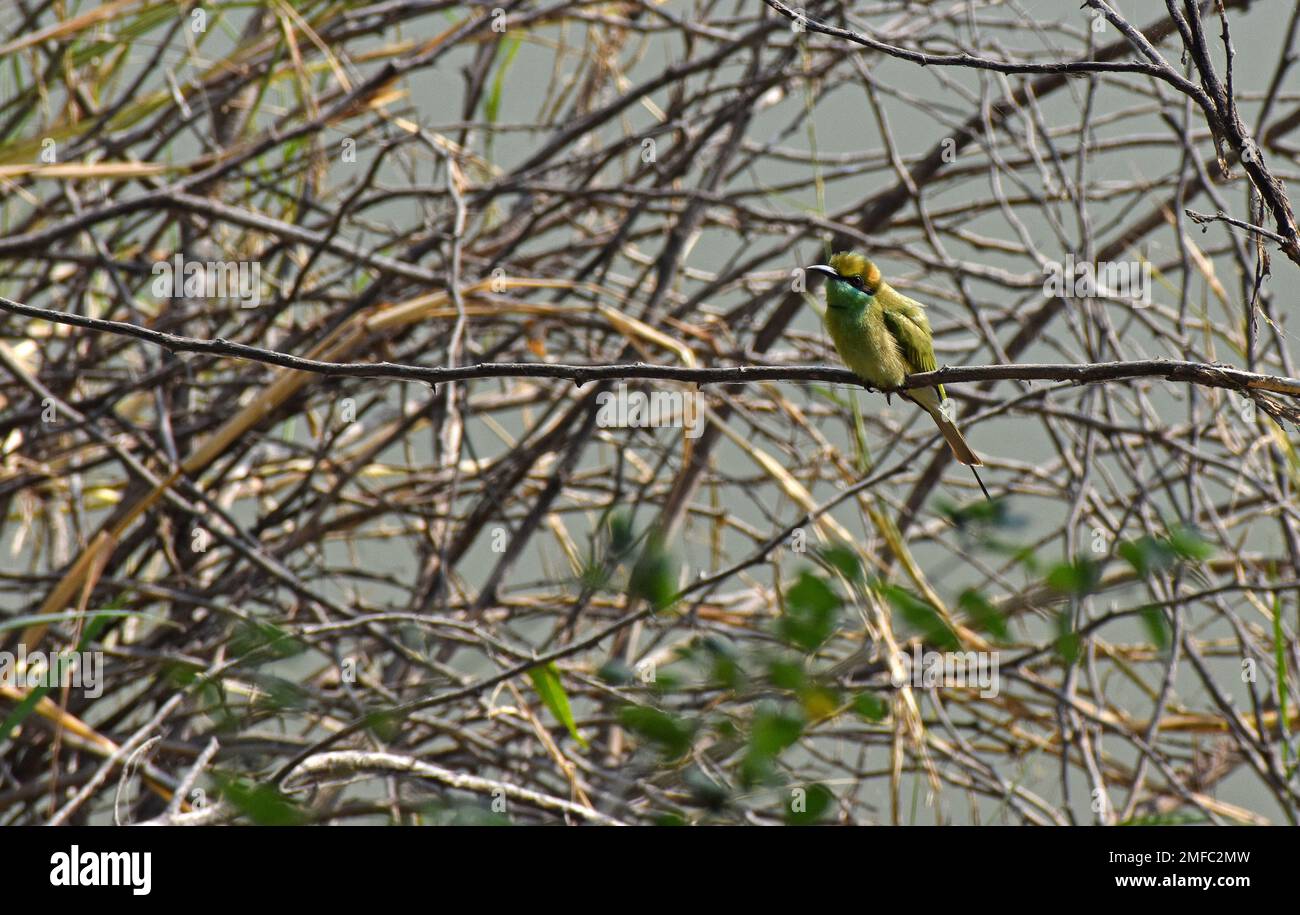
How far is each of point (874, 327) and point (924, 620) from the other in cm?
145

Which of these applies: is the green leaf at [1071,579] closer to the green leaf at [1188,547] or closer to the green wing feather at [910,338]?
the green leaf at [1188,547]

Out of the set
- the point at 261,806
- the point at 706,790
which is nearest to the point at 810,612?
the point at 706,790

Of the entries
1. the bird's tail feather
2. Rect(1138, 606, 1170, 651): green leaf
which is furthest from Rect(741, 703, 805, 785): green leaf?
the bird's tail feather

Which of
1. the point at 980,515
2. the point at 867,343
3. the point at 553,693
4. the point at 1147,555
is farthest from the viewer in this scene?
the point at 867,343

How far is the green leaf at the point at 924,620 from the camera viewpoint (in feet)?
3.00

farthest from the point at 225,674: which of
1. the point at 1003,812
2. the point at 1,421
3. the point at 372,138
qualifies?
the point at 372,138

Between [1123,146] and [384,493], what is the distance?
195cm

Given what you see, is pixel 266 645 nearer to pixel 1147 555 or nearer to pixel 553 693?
pixel 553 693

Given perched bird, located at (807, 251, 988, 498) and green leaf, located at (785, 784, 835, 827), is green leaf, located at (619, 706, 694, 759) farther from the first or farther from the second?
perched bird, located at (807, 251, 988, 498)

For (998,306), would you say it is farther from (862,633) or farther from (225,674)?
(225,674)

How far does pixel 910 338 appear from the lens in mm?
2373

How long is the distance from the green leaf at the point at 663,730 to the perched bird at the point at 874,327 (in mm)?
1333

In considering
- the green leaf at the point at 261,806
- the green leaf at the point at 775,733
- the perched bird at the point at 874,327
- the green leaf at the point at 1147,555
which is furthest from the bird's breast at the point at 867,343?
the green leaf at the point at 261,806

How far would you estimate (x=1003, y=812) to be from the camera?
223 cm
